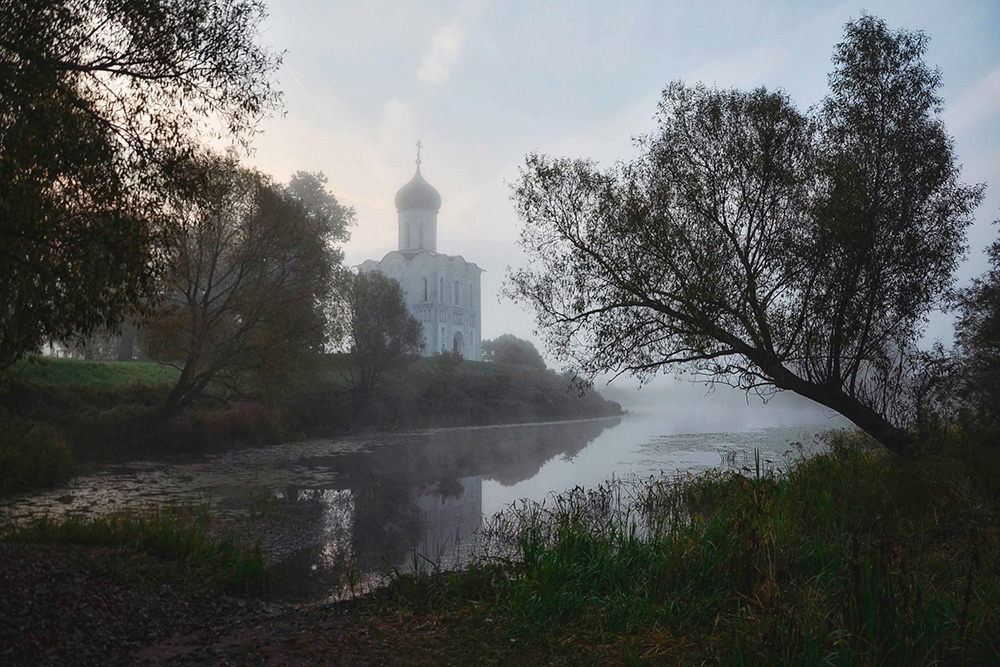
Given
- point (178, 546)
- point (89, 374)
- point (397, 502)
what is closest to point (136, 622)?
point (178, 546)

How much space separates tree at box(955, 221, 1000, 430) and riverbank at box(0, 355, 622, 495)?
6.74 metres

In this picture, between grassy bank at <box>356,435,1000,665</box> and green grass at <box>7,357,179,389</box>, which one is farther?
green grass at <box>7,357,179,389</box>

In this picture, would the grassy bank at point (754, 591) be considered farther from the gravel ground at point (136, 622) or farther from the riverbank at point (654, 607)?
the gravel ground at point (136, 622)

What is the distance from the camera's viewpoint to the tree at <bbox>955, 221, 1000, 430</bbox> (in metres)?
10.6

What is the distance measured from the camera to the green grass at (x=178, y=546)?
6.55m

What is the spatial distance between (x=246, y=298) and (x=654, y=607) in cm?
1710

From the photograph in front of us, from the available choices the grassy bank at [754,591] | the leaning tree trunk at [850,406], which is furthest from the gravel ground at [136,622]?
the leaning tree trunk at [850,406]

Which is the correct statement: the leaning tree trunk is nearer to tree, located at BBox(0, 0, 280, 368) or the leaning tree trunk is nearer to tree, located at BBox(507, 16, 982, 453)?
tree, located at BBox(507, 16, 982, 453)

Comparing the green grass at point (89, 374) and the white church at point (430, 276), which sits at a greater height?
the white church at point (430, 276)

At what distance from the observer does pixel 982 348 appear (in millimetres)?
12297

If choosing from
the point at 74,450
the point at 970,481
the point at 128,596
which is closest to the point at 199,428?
the point at 74,450

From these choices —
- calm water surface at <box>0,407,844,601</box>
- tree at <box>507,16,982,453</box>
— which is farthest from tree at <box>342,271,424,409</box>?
tree at <box>507,16,982,453</box>

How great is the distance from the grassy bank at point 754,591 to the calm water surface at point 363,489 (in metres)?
1.25

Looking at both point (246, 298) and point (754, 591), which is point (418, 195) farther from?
point (754, 591)
